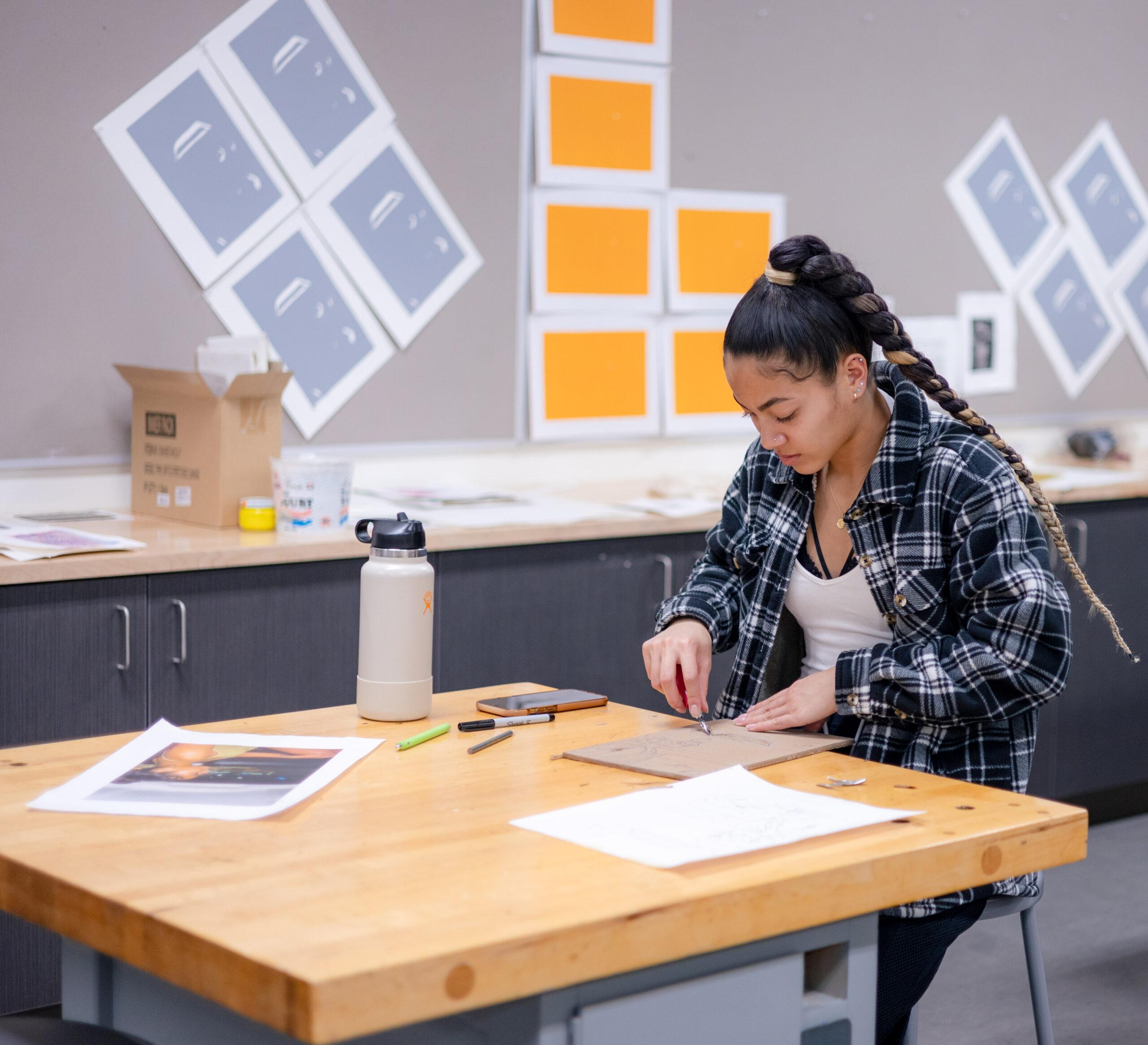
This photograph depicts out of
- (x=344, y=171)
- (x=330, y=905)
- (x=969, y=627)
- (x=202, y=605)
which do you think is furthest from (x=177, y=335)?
(x=330, y=905)

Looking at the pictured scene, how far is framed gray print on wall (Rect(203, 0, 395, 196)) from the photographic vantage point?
10.0ft

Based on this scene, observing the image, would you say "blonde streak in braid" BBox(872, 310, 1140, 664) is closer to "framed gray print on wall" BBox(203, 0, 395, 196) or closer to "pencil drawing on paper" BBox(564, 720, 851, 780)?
"pencil drawing on paper" BBox(564, 720, 851, 780)

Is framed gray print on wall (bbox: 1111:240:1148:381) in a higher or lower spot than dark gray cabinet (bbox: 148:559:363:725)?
higher

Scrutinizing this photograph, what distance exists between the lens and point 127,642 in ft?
7.93

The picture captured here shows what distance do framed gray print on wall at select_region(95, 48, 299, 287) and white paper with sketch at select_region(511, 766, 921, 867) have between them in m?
2.01

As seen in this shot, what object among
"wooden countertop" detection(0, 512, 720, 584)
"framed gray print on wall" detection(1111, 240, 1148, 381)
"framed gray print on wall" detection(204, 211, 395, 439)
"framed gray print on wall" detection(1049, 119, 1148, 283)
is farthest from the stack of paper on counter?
"framed gray print on wall" detection(1111, 240, 1148, 381)

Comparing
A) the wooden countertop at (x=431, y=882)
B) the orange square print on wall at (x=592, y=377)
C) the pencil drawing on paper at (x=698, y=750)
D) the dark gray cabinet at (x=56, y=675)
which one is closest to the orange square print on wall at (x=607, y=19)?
the orange square print on wall at (x=592, y=377)

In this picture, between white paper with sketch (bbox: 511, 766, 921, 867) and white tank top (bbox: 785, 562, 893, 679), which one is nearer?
white paper with sketch (bbox: 511, 766, 921, 867)

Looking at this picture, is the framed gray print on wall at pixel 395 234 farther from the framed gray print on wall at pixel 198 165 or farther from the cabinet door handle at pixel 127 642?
the cabinet door handle at pixel 127 642

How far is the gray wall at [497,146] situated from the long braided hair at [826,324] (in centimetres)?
160

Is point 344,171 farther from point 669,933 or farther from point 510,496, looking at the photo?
point 669,933

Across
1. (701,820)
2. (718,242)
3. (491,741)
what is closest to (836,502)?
(491,741)

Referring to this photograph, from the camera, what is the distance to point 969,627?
1.64 metres

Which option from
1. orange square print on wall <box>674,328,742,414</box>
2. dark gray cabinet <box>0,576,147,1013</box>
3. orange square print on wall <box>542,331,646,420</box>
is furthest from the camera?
orange square print on wall <box>674,328,742,414</box>
